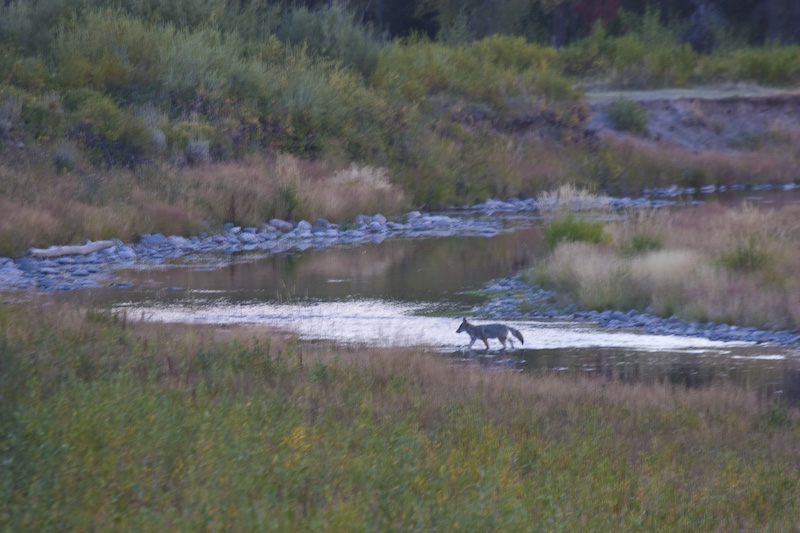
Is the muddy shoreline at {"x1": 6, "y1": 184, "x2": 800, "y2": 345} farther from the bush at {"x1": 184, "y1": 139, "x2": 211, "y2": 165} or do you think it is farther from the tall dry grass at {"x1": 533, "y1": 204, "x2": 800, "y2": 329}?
the bush at {"x1": 184, "y1": 139, "x2": 211, "y2": 165}

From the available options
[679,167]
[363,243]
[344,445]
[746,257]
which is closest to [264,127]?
[363,243]

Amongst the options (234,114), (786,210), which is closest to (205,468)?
(786,210)

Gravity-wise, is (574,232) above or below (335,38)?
below

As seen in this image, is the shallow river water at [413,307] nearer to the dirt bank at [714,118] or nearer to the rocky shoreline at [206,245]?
the rocky shoreline at [206,245]

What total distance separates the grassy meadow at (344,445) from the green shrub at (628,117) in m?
34.6

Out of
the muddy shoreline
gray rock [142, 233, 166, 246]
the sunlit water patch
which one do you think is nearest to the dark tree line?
the muddy shoreline

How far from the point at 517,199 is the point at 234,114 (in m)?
10.5

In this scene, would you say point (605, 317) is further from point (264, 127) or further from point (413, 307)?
point (264, 127)

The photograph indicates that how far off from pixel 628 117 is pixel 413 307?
95.7 ft

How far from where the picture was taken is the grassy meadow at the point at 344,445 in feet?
17.2

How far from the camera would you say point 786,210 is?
77.7 feet

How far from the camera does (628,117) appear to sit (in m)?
44.4

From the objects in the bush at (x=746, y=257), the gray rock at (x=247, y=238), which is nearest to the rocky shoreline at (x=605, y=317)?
the bush at (x=746, y=257)

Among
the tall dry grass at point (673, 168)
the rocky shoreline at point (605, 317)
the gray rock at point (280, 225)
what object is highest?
the tall dry grass at point (673, 168)
